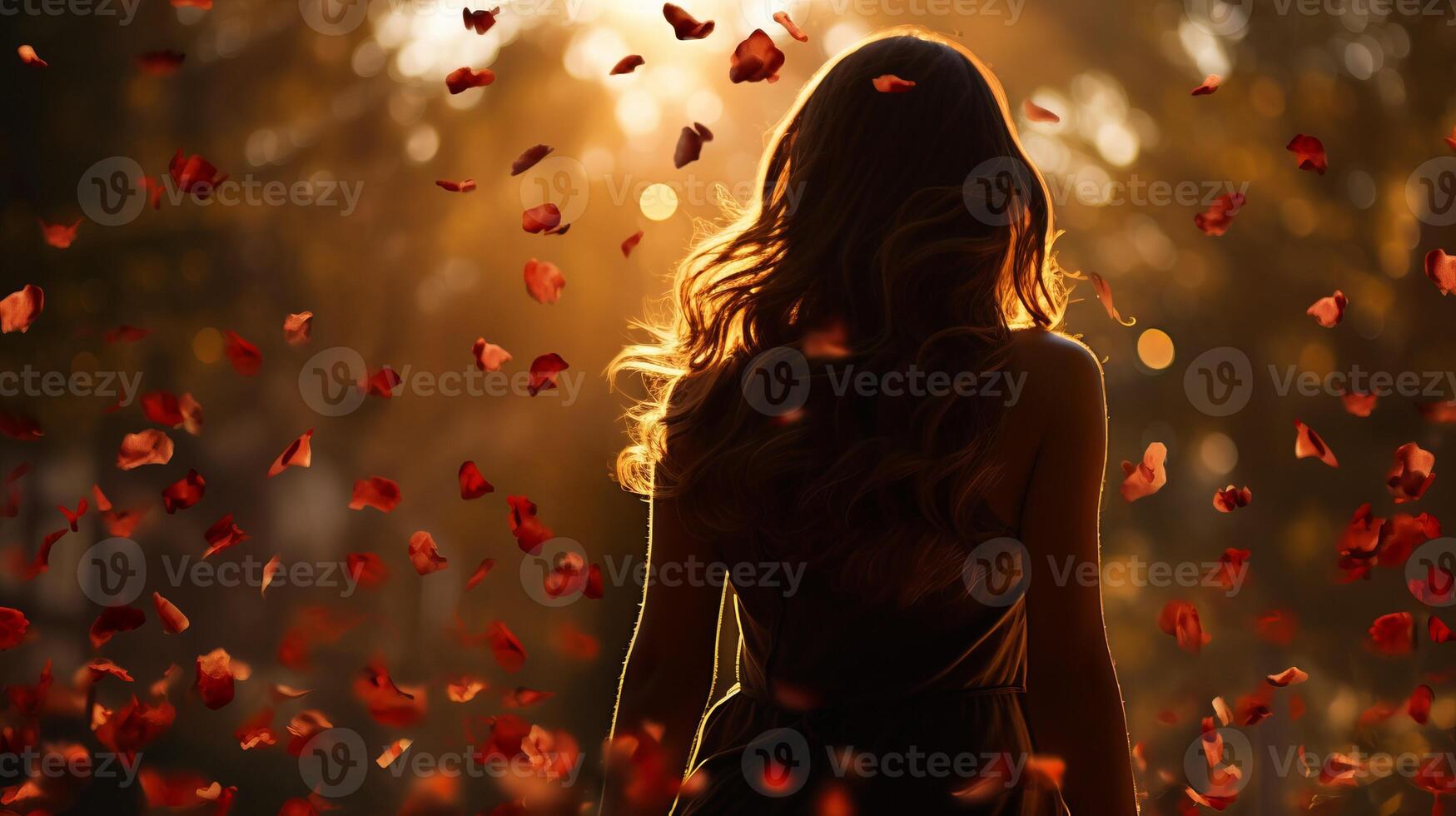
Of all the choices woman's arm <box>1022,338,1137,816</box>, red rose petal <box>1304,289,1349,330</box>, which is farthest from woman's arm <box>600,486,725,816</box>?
red rose petal <box>1304,289,1349,330</box>

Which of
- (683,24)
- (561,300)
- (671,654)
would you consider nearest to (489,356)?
(561,300)

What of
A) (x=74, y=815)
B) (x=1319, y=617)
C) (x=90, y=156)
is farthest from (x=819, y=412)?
(x=74, y=815)

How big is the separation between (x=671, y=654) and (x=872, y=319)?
0.47 metres

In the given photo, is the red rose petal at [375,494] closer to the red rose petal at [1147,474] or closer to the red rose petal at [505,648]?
the red rose petal at [505,648]

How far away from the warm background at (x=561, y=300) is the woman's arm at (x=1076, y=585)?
3089 millimetres

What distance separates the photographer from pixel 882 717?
47.9 inches

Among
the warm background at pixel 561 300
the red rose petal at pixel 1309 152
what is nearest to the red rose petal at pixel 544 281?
the warm background at pixel 561 300

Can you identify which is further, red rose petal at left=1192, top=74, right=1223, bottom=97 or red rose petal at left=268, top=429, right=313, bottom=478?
red rose petal at left=268, top=429, right=313, bottom=478

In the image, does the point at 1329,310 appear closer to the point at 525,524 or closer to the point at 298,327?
the point at 525,524

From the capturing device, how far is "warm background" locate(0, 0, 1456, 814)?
412 centimetres

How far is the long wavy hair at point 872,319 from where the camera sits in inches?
47.7

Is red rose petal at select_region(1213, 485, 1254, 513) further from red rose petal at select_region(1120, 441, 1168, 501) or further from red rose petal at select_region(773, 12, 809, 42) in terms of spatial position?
red rose petal at select_region(773, 12, 809, 42)

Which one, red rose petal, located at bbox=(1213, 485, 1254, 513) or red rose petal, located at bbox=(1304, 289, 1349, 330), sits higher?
red rose petal, located at bbox=(1304, 289, 1349, 330)

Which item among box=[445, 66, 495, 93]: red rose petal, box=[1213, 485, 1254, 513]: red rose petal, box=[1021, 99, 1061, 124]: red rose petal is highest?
box=[445, 66, 495, 93]: red rose petal
